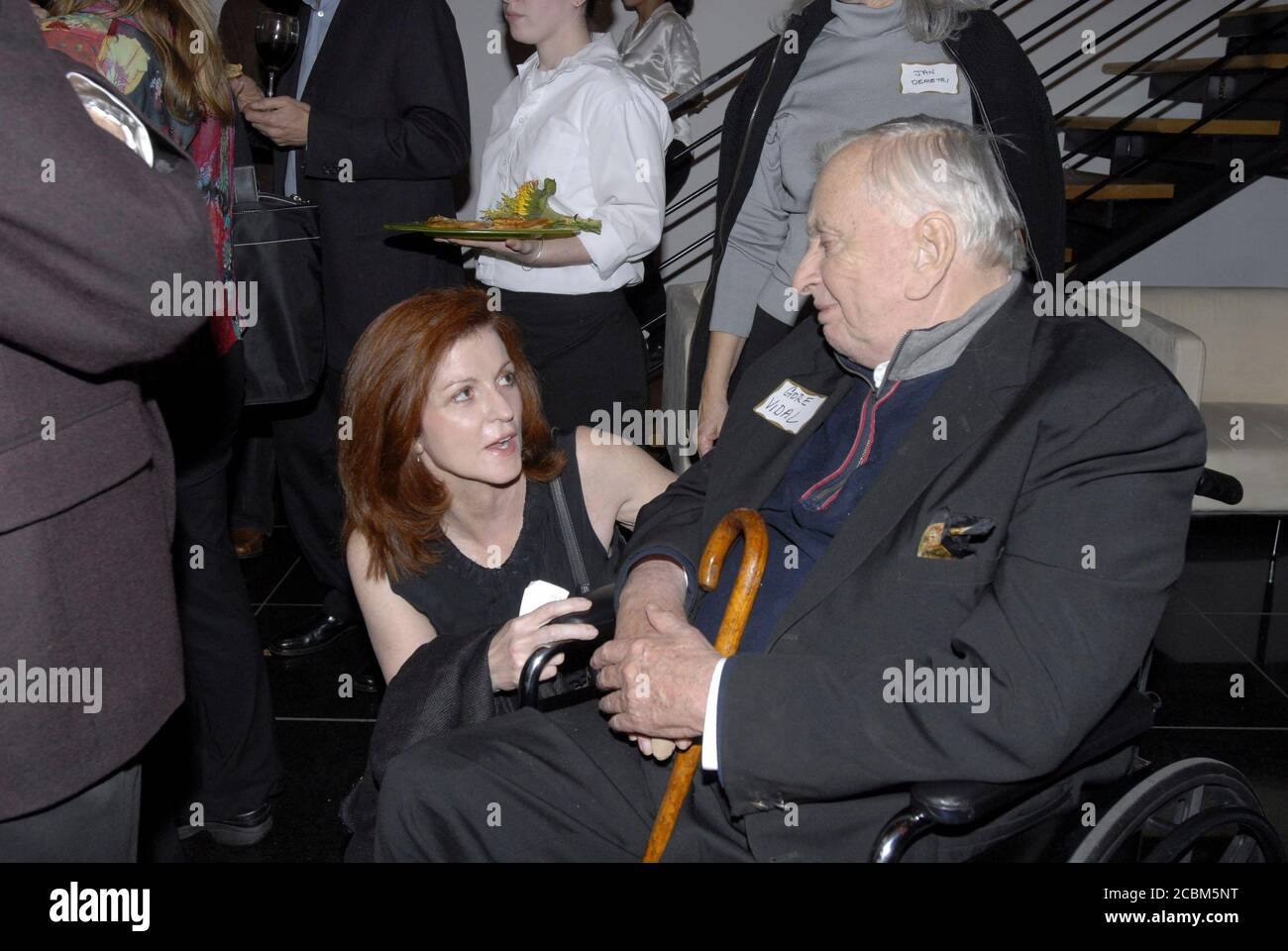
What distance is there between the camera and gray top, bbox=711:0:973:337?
7.65 feet

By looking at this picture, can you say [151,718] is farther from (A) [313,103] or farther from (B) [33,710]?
(A) [313,103]

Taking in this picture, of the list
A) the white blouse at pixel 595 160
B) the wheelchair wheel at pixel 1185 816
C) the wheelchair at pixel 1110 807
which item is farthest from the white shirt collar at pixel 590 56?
the wheelchair wheel at pixel 1185 816

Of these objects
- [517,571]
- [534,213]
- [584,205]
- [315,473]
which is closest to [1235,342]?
[584,205]

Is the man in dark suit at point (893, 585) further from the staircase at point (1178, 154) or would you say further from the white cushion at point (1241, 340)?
→ the staircase at point (1178, 154)

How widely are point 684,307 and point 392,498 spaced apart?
251 cm

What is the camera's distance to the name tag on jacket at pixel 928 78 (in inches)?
90.6

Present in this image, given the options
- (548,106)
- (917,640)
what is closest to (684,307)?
(548,106)

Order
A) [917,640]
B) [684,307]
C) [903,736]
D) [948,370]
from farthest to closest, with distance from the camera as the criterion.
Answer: [684,307] → [948,370] → [917,640] → [903,736]

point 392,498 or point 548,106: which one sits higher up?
point 548,106

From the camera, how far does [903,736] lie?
4.61 ft

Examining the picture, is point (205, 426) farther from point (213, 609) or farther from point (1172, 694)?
point (1172, 694)

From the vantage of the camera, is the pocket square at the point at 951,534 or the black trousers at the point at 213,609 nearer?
the pocket square at the point at 951,534

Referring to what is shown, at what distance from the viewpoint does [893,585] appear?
154cm

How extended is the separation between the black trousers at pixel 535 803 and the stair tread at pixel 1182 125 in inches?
182
